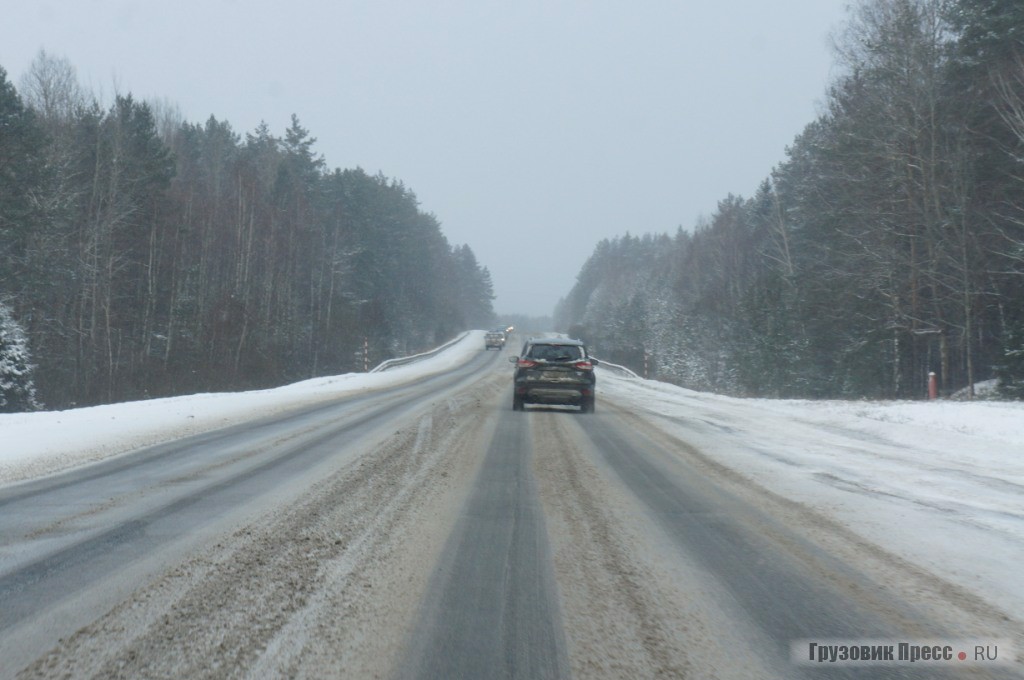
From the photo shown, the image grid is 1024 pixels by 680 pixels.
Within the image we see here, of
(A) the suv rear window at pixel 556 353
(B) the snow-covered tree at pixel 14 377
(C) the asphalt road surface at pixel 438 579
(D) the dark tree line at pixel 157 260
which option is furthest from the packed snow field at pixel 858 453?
(D) the dark tree line at pixel 157 260

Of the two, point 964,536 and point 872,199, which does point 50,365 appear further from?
point 964,536

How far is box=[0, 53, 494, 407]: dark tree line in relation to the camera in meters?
38.8

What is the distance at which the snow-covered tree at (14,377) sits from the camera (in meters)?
30.1

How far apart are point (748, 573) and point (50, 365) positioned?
3963 cm

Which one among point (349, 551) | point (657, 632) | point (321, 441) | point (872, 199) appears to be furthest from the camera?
→ point (872, 199)

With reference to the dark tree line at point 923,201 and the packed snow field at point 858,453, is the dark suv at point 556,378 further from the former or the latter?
the dark tree line at point 923,201

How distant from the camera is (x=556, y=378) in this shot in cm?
2119

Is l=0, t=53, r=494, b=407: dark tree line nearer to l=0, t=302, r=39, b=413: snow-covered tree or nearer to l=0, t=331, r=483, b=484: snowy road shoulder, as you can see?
l=0, t=302, r=39, b=413: snow-covered tree

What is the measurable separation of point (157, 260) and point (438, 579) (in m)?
51.0

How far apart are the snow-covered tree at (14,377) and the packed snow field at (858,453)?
34.8 ft

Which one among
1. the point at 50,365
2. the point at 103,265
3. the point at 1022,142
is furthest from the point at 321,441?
the point at 103,265

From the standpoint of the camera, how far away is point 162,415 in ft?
58.6

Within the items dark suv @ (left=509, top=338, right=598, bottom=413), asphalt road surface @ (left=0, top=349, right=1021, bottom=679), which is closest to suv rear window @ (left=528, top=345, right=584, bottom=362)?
dark suv @ (left=509, top=338, right=598, bottom=413)

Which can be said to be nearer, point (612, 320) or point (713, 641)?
point (713, 641)
